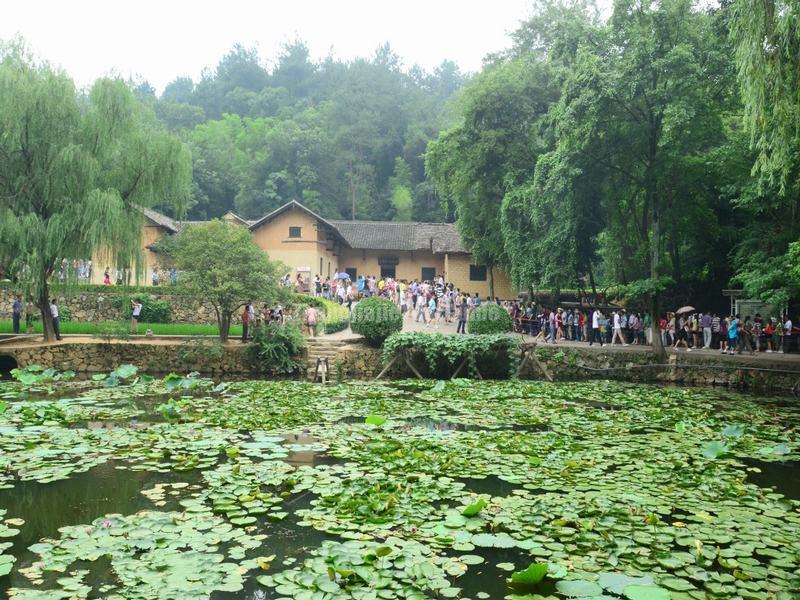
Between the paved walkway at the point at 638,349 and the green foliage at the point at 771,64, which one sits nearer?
the green foliage at the point at 771,64

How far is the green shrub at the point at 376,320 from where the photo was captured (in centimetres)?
1998

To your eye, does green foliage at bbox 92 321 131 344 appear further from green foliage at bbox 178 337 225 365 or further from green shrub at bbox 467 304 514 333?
green shrub at bbox 467 304 514 333

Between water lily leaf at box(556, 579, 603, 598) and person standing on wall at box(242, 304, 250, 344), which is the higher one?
person standing on wall at box(242, 304, 250, 344)

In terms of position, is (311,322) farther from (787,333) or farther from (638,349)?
(787,333)

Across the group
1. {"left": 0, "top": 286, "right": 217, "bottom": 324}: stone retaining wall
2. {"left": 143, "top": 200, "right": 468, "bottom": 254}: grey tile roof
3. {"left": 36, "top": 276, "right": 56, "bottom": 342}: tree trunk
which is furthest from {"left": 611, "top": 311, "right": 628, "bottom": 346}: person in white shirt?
{"left": 36, "top": 276, "right": 56, "bottom": 342}: tree trunk

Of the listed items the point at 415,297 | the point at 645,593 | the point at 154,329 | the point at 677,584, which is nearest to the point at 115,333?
the point at 154,329

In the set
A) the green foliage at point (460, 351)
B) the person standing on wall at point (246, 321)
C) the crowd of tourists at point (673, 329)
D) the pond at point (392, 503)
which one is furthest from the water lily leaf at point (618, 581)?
the person standing on wall at point (246, 321)

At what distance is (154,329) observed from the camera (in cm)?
2338

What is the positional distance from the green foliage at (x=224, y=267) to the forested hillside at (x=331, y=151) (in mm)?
26326

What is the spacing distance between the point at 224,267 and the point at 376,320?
4.53 meters

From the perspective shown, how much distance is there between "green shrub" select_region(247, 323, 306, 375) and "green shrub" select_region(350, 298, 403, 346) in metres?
1.79

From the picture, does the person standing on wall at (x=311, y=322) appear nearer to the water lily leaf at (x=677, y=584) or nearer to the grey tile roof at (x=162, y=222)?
the grey tile roof at (x=162, y=222)

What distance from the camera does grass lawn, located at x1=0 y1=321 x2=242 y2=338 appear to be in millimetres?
22828

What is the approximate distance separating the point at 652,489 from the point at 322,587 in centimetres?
422
